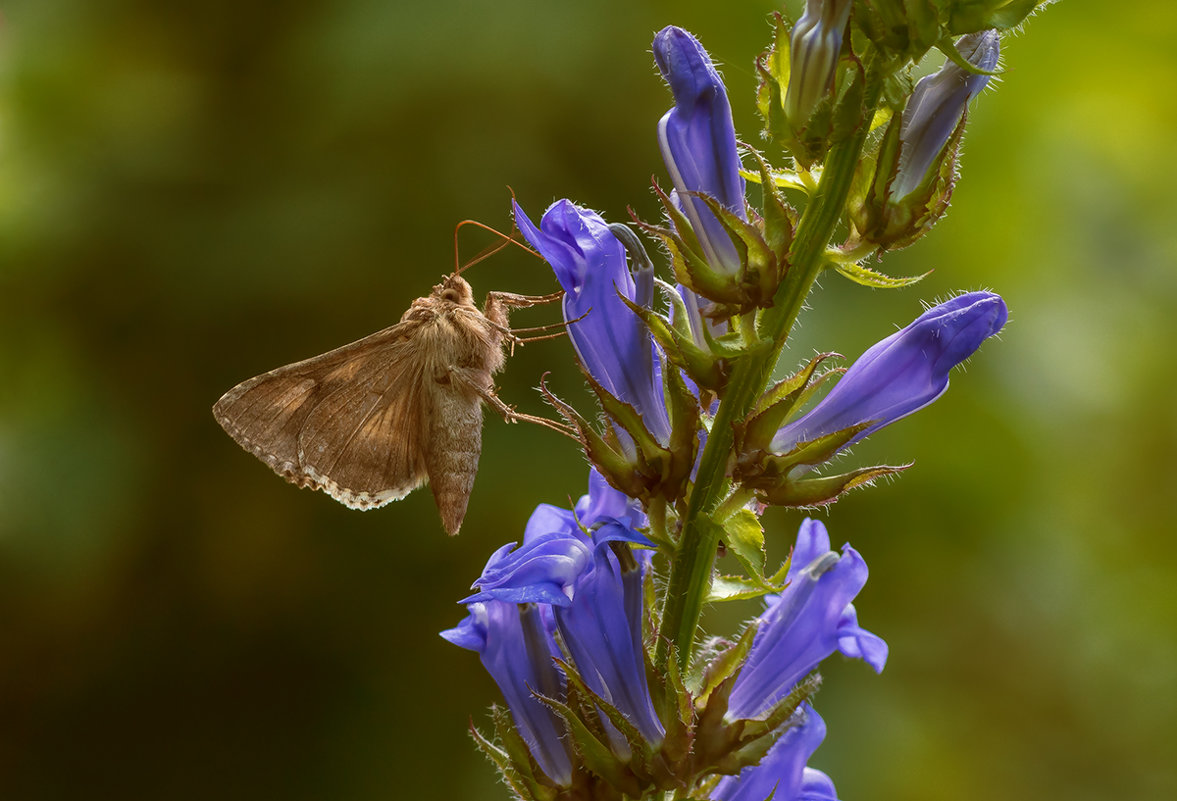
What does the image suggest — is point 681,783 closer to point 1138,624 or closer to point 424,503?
point 424,503

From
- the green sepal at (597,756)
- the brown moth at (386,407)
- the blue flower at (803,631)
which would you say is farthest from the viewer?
the brown moth at (386,407)

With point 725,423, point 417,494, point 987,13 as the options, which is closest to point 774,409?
point 725,423

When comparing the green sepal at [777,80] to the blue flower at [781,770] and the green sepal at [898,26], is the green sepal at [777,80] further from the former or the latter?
the blue flower at [781,770]

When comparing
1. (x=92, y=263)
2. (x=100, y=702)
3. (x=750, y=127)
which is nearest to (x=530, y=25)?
(x=750, y=127)

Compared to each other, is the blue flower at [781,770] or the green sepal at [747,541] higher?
the green sepal at [747,541]

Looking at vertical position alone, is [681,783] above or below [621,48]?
below

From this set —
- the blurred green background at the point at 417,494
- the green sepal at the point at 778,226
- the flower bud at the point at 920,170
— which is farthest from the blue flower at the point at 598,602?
the blurred green background at the point at 417,494

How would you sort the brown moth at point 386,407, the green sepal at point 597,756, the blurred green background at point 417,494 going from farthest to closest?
1. the blurred green background at point 417,494
2. the brown moth at point 386,407
3. the green sepal at point 597,756
